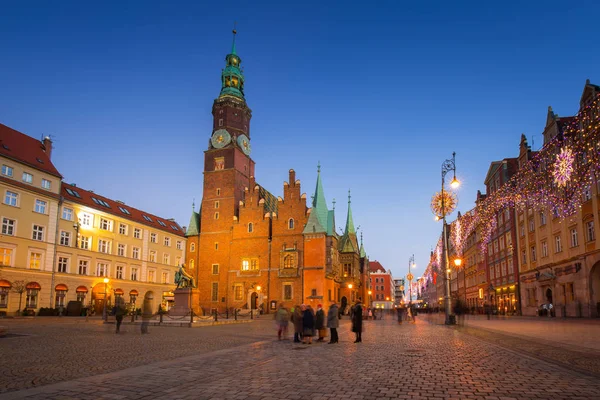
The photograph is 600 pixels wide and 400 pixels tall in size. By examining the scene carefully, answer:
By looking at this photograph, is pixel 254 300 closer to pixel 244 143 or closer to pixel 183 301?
pixel 244 143

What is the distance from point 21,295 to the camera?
39.9 meters

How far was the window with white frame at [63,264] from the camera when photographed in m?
45.2

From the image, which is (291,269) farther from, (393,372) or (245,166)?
(393,372)

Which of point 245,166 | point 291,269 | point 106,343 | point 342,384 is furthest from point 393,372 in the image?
point 245,166

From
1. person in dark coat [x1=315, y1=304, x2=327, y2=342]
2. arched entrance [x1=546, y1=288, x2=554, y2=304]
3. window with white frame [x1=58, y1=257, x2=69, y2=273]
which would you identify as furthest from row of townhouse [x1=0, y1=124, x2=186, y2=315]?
arched entrance [x1=546, y1=288, x2=554, y2=304]

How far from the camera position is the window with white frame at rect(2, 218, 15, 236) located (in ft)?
130

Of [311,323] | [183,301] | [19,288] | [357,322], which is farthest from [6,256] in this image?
[357,322]

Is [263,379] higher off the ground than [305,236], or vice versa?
[305,236]

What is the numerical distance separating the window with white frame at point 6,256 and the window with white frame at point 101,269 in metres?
11.3

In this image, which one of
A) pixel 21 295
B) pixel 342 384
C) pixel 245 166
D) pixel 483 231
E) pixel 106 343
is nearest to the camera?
pixel 342 384

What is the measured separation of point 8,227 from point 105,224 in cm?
1305

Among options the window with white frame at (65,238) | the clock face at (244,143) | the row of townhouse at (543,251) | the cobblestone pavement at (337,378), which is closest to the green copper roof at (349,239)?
the row of townhouse at (543,251)

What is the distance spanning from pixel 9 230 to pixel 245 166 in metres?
31.9

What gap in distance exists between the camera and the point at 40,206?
43562 mm
